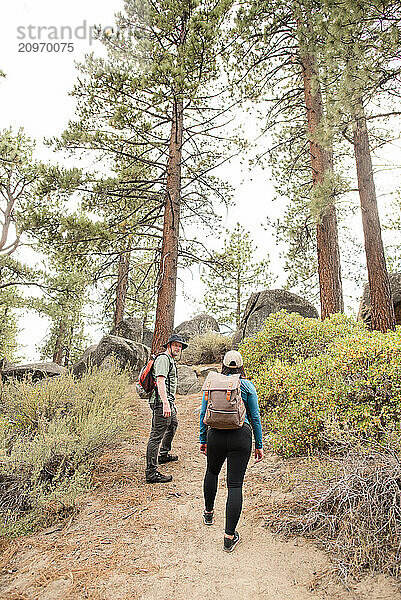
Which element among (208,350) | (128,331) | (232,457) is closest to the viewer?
(232,457)

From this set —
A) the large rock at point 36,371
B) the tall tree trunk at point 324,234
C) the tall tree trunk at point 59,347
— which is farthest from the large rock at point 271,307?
the tall tree trunk at point 59,347

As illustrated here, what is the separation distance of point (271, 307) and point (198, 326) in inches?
356

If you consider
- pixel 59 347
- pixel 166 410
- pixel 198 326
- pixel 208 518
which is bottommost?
pixel 208 518

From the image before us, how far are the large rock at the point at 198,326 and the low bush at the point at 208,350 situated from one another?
4408 mm

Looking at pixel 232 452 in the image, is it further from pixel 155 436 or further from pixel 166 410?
pixel 155 436

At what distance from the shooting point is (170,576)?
328 centimetres

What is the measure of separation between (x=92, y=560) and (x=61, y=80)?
1048 cm

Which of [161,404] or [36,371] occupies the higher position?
[36,371]

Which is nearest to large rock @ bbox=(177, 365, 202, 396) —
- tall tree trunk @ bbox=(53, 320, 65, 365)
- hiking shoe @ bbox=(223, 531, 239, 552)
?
hiking shoe @ bbox=(223, 531, 239, 552)

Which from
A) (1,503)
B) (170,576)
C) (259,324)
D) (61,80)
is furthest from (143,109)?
(170,576)

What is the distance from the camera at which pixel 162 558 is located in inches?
140

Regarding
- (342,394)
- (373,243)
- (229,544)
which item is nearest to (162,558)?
(229,544)

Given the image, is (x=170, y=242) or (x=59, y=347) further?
(x=59, y=347)

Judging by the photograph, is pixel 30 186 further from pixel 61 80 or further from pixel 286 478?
pixel 286 478
